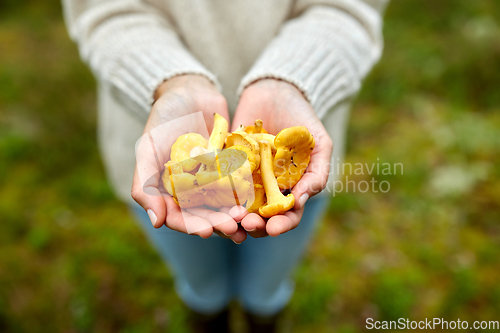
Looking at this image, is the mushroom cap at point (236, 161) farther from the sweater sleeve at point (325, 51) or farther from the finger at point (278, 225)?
the sweater sleeve at point (325, 51)

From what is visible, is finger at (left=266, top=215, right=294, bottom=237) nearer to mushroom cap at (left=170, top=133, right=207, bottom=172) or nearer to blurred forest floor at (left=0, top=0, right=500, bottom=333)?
mushroom cap at (left=170, top=133, right=207, bottom=172)

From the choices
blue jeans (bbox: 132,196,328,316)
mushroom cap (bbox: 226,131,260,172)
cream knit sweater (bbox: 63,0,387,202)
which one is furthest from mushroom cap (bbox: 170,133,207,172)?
blue jeans (bbox: 132,196,328,316)

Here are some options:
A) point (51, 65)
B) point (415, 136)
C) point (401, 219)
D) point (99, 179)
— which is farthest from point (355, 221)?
point (51, 65)

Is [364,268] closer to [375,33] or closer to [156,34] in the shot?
[375,33]

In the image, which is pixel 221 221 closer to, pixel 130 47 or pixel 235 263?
pixel 130 47

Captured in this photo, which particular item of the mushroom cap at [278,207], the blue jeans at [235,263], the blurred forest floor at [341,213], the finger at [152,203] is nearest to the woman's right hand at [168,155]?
the finger at [152,203]

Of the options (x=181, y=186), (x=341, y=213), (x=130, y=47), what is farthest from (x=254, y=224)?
(x=341, y=213)

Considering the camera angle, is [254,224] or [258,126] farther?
[258,126]
